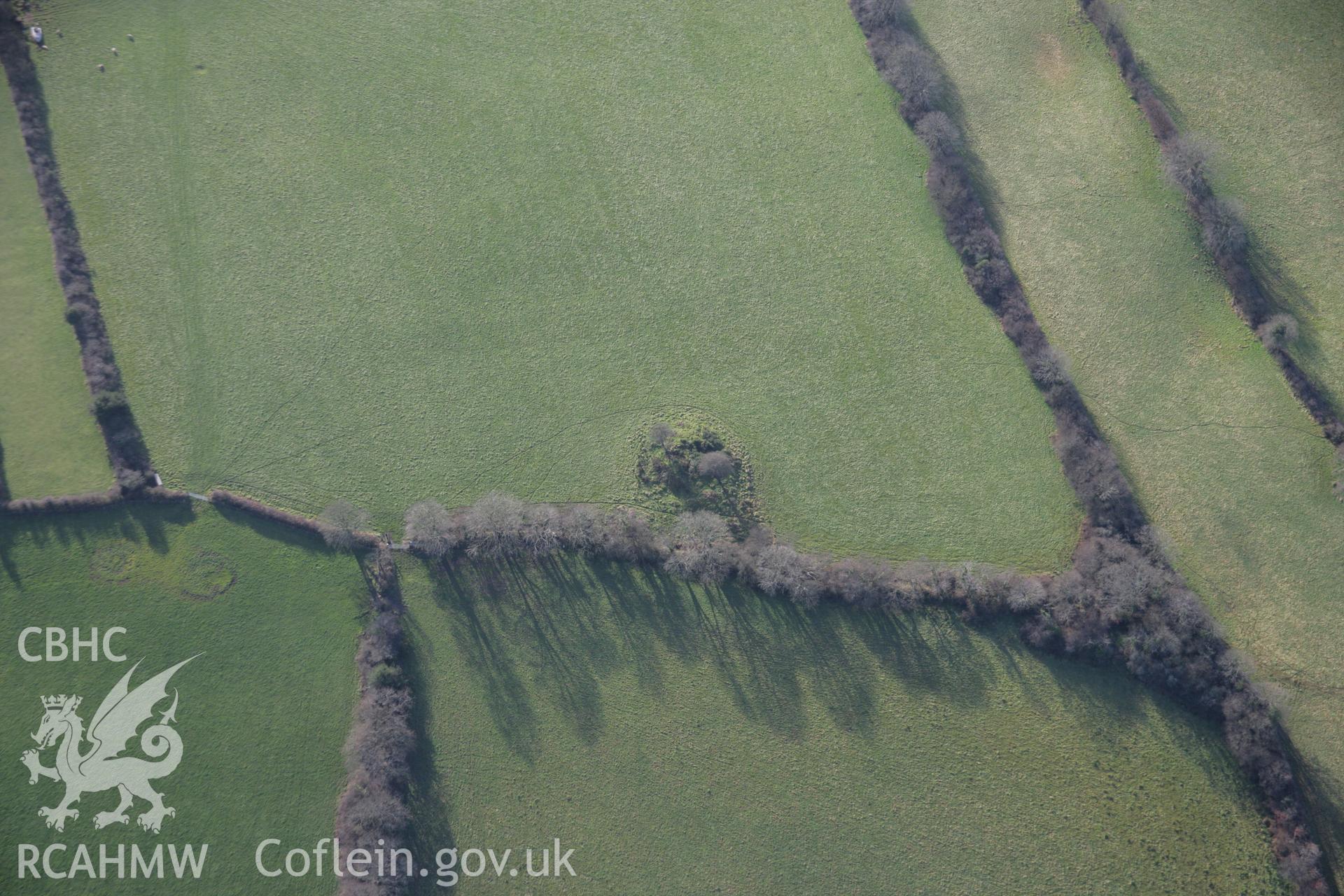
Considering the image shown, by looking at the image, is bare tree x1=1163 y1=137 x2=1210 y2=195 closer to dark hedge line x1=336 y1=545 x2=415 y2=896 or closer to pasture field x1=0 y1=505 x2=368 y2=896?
dark hedge line x1=336 y1=545 x2=415 y2=896

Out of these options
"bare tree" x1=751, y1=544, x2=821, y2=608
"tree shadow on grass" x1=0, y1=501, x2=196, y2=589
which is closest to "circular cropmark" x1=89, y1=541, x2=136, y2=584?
"tree shadow on grass" x1=0, y1=501, x2=196, y2=589

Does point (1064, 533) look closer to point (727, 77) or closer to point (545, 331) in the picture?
point (545, 331)

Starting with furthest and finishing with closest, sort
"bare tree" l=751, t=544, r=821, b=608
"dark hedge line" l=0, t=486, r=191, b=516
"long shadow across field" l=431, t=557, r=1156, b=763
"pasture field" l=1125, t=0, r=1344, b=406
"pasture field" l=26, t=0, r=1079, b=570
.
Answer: "pasture field" l=1125, t=0, r=1344, b=406 < "pasture field" l=26, t=0, r=1079, b=570 < "dark hedge line" l=0, t=486, r=191, b=516 < "bare tree" l=751, t=544, r=821, b=608 < "long shadow across field" l=431, t=557, r=1156, b=763

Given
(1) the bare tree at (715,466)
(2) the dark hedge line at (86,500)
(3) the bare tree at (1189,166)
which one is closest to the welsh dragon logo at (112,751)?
(2) the dark hedge line at (86,500)

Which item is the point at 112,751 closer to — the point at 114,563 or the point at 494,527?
the point at 114,563

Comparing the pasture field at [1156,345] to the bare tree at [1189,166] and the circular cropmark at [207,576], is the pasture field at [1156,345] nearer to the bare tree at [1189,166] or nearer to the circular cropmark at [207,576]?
the bare tree at [1189,166]

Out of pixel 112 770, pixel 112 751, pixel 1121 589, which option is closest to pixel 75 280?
pixel 112 751
